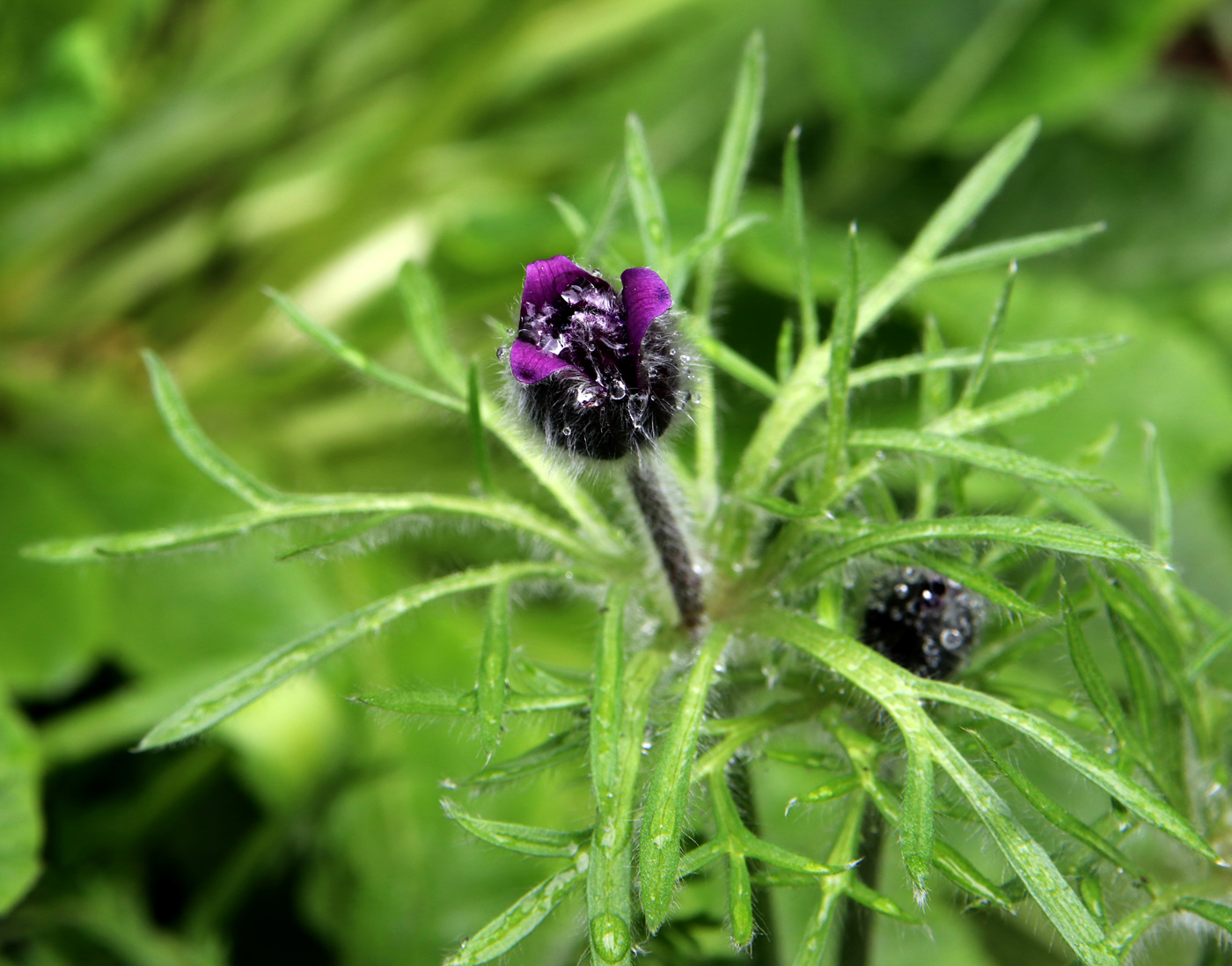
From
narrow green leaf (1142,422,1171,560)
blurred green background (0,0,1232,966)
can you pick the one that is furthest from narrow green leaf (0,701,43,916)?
narrow green leaf (1142,422,1171,560)

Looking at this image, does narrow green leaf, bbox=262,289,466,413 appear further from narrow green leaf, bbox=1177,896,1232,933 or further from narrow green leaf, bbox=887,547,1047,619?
narrow green leaf, bbox=1177,896,1232,933

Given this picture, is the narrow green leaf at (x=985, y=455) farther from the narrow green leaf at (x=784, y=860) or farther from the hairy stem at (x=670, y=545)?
the narrow green leaf at (x=784, y=860)

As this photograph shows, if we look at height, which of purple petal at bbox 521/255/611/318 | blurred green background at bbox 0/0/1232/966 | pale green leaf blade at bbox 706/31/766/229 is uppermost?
purple petal at bbox 521/255/611/318

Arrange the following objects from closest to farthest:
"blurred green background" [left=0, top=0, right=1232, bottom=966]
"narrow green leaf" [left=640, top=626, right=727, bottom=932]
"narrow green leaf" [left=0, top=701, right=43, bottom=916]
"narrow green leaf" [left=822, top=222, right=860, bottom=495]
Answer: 1. "narrow green leaf" [left=640, top=626, right=727, bottom=932]
2. "narrow green leaf" [left=822, top=222, right=860, bottom=495]
3. "narrow green leaf" [left=0, top=701, right=43, bottom=916]
4. "blurred green background" [left=0, top=0, right=1232, bottom=966]

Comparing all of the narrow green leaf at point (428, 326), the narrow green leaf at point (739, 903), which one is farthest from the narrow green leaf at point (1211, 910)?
the narrow green leaf at point (428, 326)

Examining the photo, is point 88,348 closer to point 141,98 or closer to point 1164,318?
point 141,98

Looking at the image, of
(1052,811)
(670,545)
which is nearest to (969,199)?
(670,545)
